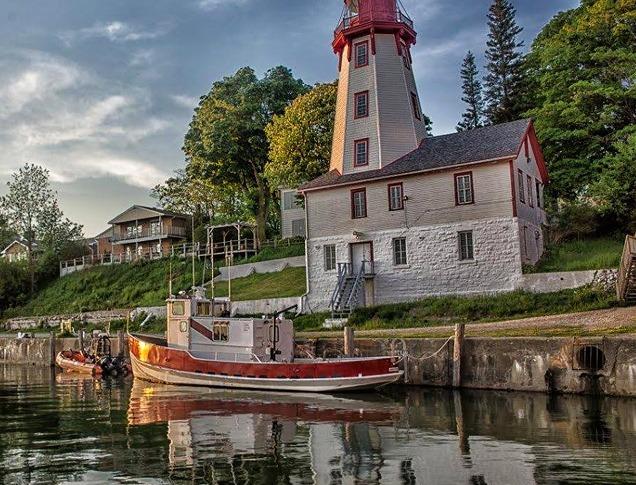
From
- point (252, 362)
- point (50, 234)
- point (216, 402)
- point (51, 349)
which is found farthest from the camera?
point (50, 234)

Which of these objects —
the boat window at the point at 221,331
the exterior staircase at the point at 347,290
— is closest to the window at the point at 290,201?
the exterior staircase at the point at 347,290

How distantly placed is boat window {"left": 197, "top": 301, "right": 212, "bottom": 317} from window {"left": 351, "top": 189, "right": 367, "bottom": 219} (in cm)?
1142

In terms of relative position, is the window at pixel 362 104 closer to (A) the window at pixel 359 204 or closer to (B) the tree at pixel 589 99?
(A) the window at pixel 359 204

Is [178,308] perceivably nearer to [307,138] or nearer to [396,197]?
[396,197]

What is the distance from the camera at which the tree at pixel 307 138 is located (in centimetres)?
4675

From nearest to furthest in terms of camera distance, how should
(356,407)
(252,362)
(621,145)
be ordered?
(356,407) → (252,362) → (621,145)

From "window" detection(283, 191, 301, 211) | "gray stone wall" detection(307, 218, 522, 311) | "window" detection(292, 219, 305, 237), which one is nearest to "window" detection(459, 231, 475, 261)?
"gray stone wall" detection(307, 218, 522, 311)

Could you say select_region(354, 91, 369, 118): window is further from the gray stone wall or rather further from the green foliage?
the green foliage

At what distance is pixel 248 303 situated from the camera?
3797cm

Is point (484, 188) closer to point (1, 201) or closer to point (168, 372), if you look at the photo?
point (168, 372)

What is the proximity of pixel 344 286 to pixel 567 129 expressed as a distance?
18484mm

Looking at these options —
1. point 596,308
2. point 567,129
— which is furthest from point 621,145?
point 596,308

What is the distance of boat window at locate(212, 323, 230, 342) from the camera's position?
2688 cm

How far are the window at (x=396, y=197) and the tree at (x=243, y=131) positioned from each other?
2195 centimetres
